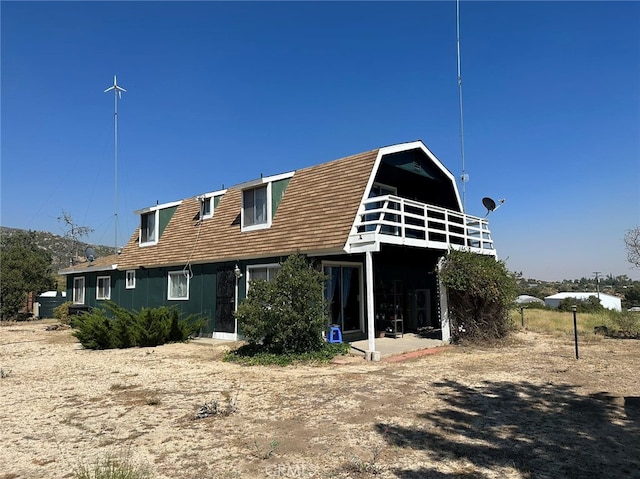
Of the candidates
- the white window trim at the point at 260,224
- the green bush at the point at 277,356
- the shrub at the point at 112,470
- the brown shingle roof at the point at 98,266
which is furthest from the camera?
the brown shingle roof at the point at 98,266

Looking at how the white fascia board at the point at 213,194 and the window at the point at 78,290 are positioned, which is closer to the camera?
the white fascia board at the point at 213,194

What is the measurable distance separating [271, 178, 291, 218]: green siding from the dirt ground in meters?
6.07

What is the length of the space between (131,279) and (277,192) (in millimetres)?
8966

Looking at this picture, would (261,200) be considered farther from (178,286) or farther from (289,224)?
(178,286)

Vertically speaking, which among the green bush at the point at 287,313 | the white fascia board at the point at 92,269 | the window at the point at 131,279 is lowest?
the green bush at the point at 287,313

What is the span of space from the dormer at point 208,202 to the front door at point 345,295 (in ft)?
21.2

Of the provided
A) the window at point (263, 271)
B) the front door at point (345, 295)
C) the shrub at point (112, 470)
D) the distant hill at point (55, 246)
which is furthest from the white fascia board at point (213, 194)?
the distant hill at point (55, 246)

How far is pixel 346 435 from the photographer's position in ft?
17.2

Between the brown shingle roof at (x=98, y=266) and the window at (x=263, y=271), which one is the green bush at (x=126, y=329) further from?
the brown shingle roof at (x=98, y=266)

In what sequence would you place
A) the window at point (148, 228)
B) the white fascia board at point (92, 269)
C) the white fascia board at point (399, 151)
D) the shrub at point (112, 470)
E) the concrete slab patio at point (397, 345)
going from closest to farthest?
the shrub at point (112, 470) → the concrete slab patio at point (397, 345) → the white fascia board at point (399, 151) → the window at point (148, 228) → the white fascia board at point (92, 269)

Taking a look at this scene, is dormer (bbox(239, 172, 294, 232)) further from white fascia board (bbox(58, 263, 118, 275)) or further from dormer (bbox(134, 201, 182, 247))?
white fascia board (bbox(58, 263, 118, 275))

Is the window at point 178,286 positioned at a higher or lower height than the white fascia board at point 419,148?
lower

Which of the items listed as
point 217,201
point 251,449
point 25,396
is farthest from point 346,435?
point 217,201

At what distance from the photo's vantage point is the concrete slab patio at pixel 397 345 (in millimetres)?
11508
